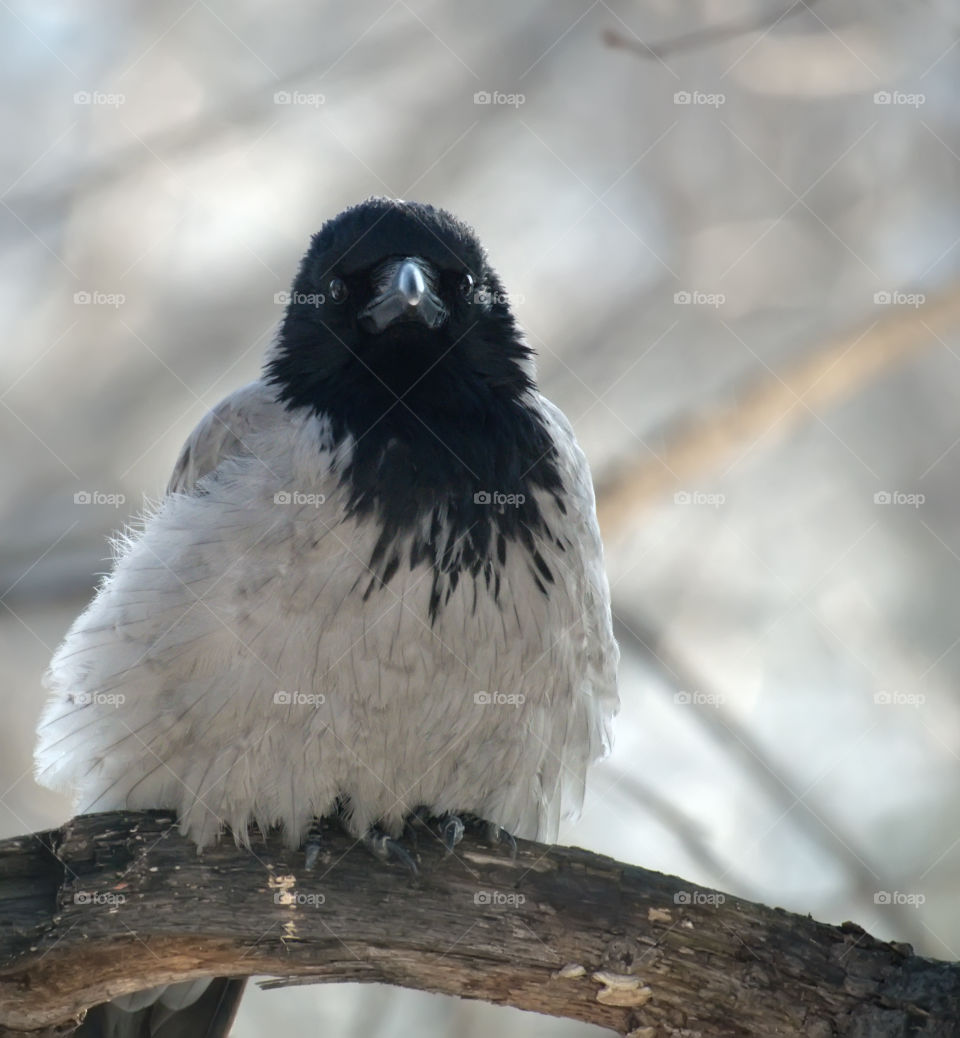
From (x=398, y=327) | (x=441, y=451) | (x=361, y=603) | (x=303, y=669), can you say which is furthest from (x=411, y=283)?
(x=303, y=669)

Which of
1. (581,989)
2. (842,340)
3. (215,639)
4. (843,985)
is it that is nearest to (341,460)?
(215,639)

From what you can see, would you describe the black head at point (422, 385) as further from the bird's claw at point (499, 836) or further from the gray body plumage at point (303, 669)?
the bird's claw at point (499, 836)

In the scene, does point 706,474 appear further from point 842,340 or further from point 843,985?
point 843,985

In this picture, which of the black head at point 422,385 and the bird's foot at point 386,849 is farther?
the black head at point 422,385

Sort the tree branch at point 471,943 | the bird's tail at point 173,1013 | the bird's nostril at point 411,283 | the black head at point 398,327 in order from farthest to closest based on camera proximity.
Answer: the bird's tail at point 173,1013 → the black head at point 398,327 → the bird's nostril at point 411,283 → the tree branch at point 471,943

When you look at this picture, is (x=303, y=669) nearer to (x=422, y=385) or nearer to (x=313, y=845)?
(x=313, y=845)

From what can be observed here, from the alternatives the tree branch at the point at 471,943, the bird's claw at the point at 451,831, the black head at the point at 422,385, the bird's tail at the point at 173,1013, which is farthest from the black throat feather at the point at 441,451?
the bird's tail at the point at 173,1013
